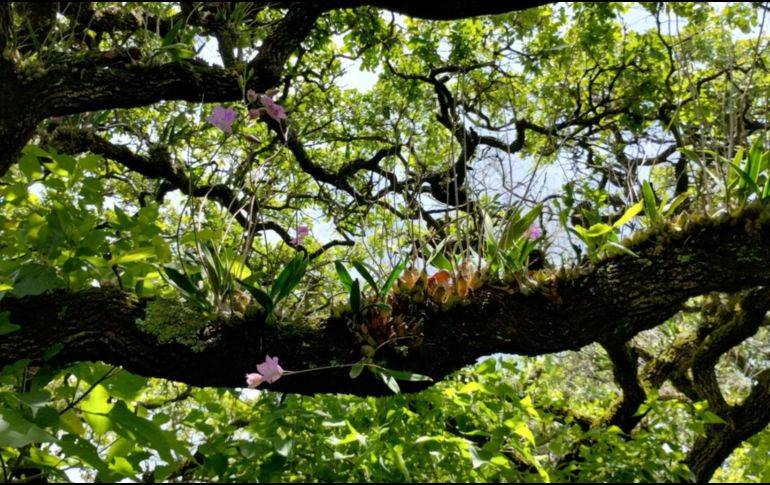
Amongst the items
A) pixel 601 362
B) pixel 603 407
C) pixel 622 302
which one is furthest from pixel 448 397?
pixel 601 362

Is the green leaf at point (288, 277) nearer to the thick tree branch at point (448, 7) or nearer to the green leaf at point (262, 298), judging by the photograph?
the green leaf at point (262, 298)

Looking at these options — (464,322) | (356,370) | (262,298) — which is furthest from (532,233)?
(262,298)

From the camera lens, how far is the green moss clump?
5.96ft

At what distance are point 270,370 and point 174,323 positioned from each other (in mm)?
370

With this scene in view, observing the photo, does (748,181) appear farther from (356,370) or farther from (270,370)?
(270,370)

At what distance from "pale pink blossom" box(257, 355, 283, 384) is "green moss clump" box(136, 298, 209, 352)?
0.26m

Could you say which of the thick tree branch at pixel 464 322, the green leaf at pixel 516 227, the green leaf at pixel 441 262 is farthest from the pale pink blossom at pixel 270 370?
the green leaf at pixel 516 227

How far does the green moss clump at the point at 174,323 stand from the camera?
1.82 meters

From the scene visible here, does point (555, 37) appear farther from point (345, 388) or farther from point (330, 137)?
point (345, 388)

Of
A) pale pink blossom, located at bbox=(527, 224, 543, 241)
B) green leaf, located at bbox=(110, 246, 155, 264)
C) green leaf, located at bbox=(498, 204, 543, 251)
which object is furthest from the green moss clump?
pale pink blossom, located at bbox=(527, 224, 543, 241)

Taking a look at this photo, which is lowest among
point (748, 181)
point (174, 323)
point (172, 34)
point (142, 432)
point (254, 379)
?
point (142, 432)

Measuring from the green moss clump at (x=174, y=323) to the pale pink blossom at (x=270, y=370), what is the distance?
10.2 inches

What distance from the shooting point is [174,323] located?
1.83m

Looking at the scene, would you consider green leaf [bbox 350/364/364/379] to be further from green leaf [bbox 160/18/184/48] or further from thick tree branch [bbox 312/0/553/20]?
green leaf [bbox 160/18/184/48]
